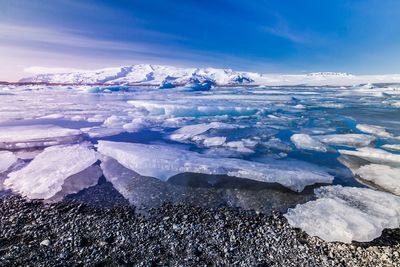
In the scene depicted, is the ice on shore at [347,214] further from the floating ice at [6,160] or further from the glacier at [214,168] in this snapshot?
the floating ice at [6,160]

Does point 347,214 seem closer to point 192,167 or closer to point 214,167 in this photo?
point 214,167

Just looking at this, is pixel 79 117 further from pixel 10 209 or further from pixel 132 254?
pixel 132 254

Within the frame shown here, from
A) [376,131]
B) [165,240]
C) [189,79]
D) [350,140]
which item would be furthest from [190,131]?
[189,79]

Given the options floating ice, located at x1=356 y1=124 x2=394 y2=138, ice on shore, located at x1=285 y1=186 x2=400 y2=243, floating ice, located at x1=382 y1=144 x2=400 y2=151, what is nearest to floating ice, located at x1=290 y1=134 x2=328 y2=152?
floating ice, located at x1=382 y1=144 x2=400 y2=151

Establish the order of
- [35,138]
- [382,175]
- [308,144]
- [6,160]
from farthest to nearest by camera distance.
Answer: [308,144], [35,138], [6,160], [382,175]

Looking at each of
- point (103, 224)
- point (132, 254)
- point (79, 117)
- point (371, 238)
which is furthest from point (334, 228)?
point (79, 117)

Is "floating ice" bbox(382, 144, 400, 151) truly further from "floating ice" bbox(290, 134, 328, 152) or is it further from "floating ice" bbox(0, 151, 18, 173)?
"floating ice" bbox(0, 151, 18, 173)
